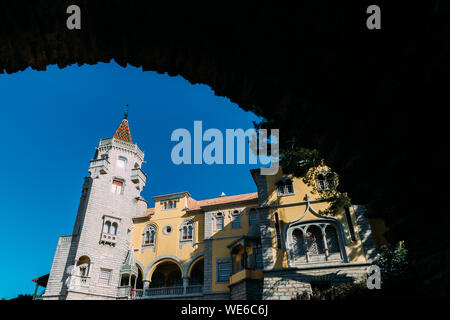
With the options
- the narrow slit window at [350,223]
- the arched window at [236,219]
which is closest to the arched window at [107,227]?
the arched window at [236,219]

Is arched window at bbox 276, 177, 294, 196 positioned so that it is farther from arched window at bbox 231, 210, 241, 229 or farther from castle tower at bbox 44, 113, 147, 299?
castle tower at bbox 44, 113, 147, 299

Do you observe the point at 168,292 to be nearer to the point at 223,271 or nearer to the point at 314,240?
the point at 223,271

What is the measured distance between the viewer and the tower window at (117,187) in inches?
1107

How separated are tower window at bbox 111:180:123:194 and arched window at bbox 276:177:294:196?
16806 millimetres

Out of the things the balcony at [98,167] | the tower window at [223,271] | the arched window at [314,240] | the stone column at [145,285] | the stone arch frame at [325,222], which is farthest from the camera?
the balcony at [98,167]

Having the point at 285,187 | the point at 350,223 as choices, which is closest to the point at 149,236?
the point at 285,187

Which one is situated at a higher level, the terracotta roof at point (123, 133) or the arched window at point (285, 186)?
the terracotta roof at point (123, 133)

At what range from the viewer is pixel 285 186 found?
20.8 meters

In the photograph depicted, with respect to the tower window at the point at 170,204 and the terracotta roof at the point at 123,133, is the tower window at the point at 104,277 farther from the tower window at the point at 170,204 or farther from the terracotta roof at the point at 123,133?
the terracotta roof at the point at 123,133

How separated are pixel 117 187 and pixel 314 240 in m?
20.1

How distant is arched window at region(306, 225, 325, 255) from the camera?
18.0 meters

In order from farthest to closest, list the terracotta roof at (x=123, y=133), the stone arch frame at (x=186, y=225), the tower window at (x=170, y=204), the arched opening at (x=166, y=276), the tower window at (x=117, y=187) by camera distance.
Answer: the terracotta roof at (x=123, y=133) < the tower window at (x=170, y=204) < the tower window at (x=117, y=187) < the arched opening at (x=166, y=276) < the stone arch frame at (x=186, y=225)

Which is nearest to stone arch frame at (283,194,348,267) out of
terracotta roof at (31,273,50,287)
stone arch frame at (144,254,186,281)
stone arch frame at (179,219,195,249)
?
stone arch frame at (179,219,195,249)
